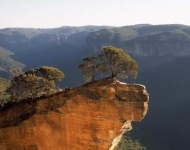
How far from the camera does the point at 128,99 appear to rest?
93.8 feet

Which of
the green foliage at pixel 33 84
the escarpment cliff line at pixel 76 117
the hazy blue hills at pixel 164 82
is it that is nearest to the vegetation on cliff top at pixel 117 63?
the escarpment cliff line at pixel 76 117

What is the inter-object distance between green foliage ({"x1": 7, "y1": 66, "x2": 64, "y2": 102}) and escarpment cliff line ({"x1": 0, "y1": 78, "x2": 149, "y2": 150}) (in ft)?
8.07

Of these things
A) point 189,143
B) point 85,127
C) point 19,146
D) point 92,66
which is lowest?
point 189,143

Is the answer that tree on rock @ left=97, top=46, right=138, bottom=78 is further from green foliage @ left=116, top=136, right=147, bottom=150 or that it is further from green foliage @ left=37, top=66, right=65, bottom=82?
green foliage @ left=116, top=136, right=147, bottom=150

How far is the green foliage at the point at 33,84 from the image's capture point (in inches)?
1316

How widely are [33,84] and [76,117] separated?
712cm

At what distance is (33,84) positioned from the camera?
3362 cm

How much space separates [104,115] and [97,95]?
2.12 meters

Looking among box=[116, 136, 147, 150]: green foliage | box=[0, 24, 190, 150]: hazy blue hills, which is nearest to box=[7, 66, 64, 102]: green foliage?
box=[116, 136, 147, 150]: green foliage

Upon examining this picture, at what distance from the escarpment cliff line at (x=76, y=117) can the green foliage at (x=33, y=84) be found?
96.8 inches

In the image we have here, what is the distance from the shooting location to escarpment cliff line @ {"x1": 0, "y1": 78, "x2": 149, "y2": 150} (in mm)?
28719

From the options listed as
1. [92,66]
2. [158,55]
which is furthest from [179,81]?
[92,66]

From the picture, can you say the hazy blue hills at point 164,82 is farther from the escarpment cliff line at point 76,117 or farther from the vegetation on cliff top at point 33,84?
the escarpment cliff line at point 76,117

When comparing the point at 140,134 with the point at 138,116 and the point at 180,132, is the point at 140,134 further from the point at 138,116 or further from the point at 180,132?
the point at 138,116
